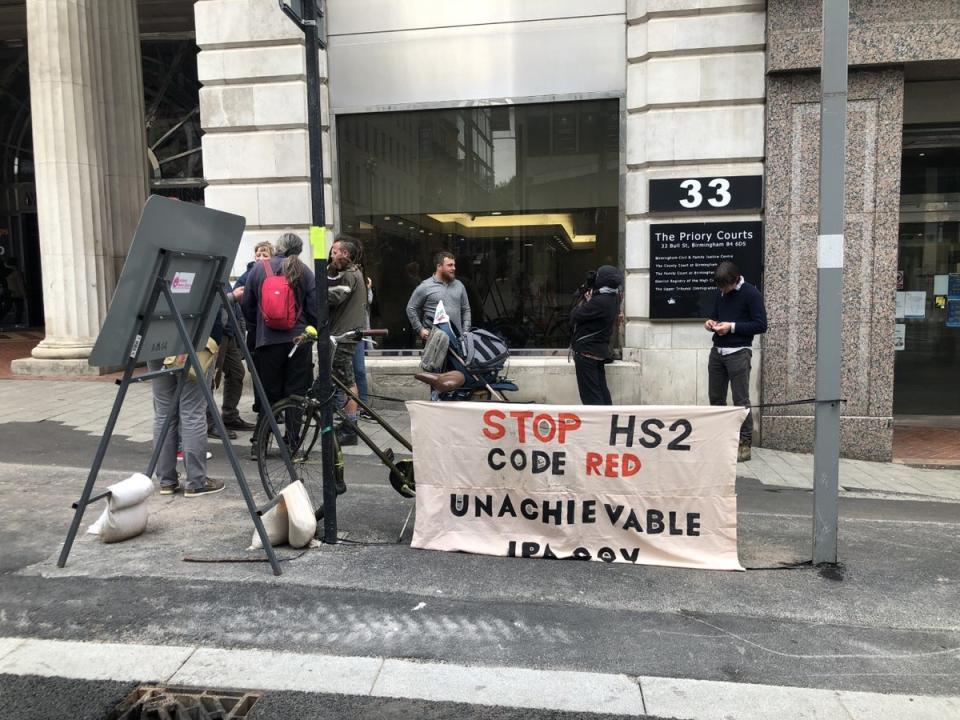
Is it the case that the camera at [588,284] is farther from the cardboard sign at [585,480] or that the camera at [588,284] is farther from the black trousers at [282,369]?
the cardboard sign at [585,480]

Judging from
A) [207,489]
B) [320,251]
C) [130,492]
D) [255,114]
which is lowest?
[207,489]

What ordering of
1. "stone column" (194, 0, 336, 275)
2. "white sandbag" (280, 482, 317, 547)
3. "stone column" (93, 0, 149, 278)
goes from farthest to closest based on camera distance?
"stone column" (93, 0, 149, 278) → "stone column" (194, 0, 336, 275) → "white sandbag" (280, 482, 317, 547)

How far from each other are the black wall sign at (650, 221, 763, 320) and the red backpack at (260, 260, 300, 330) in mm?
4127

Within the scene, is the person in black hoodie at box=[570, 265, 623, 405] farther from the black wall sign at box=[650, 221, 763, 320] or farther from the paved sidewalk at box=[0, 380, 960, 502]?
the paved sidewalk at box=[0, 380, 960, 502]

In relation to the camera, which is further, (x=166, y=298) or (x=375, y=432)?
(x=375, y=432)

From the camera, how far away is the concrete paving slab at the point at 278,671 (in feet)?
10.5

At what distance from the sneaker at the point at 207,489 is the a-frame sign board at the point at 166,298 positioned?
3.06 feet

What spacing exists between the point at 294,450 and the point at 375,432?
72 cm

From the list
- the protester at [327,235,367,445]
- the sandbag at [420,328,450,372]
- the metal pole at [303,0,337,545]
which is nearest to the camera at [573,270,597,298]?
the sandbag at [420,328,450,372]

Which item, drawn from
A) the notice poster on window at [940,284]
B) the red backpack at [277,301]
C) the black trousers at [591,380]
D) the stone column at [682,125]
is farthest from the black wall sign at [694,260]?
the red backpack at [277,301]

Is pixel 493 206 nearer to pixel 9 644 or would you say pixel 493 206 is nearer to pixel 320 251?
pixel 320 251

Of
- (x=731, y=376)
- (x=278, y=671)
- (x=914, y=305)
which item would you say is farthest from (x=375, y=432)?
(x=914, y=305)

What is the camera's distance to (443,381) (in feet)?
18.6

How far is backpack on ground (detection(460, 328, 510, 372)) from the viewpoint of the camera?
6211 mm
